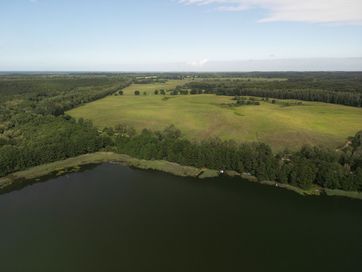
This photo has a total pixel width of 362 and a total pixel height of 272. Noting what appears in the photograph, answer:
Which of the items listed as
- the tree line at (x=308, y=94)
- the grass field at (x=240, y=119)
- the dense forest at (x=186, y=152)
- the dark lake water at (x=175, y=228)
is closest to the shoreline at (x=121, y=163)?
the dense forest at (x=186, y=152)

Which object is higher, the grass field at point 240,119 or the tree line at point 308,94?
the tree line at point 308,94

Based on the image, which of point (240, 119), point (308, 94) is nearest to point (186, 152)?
point (240, 119)

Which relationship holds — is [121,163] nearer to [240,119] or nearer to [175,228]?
[175,228]

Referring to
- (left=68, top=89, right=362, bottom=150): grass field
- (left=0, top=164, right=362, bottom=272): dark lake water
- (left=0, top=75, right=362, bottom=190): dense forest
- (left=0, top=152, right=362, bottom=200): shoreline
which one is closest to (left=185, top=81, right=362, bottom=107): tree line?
(left=68, top=89, right=362, bottom=150): grass field

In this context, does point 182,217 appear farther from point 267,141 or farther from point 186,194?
point 267,141

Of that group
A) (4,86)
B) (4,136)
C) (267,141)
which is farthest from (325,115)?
(4,86)

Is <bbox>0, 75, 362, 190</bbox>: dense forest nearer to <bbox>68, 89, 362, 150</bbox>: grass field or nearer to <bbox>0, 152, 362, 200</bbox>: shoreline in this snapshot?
<bbox>0, 152, 362, 200</bbox>: shoreline

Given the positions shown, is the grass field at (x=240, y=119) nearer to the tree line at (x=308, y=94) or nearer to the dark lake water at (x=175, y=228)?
the tree line at (x=308, y=94)
